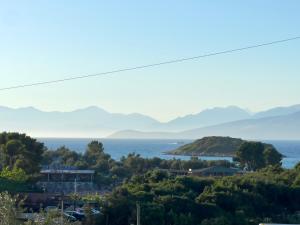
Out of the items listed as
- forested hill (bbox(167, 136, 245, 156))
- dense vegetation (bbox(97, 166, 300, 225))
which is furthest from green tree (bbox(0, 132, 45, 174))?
forested hill (bbox(167, 136, 245, 156))

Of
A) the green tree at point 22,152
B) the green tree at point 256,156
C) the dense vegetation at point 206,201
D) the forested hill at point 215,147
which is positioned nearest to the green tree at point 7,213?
the dense vegetation at point 206,201

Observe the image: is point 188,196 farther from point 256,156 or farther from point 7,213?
point 256,156

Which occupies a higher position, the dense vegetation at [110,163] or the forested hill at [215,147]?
the forested hill at [215,147]

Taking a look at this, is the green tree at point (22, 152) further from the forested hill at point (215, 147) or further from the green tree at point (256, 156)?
the forested hill at point (215, 147)

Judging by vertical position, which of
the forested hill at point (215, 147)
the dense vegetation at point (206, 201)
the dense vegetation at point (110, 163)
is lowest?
the dense vegetation at point (206, 201)

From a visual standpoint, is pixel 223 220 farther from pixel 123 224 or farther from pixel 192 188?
pixel 192 188

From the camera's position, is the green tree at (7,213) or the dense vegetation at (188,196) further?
the dense vegetation at (188,196)

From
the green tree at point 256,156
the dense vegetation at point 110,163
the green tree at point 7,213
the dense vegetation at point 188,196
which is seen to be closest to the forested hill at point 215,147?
the dense vegetation at point 110,163

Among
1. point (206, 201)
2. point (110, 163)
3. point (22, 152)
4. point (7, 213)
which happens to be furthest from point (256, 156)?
point (7, 213)

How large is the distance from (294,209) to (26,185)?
50.8 feet

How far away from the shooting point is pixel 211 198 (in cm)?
3098

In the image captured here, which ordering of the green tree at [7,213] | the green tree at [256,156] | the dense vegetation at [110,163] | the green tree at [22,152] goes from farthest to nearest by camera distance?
the dense vegetation at [110,163] < the green tree at [256,156] < the green tree at [22,152] < the green tree at [7,213]

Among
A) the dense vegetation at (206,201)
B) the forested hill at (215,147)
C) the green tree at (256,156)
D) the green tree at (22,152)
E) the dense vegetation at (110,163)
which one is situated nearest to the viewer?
the dense vegetation at (206,201)

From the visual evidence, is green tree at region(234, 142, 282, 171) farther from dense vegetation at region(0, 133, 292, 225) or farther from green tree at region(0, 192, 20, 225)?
green tree at region(0, 192, 20, 225)
